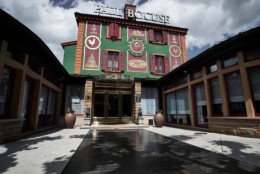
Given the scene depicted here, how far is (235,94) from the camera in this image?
6.47 meters

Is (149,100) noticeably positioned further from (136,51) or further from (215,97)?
(215,97)

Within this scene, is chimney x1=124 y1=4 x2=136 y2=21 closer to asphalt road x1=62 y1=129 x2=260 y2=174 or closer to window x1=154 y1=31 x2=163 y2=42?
window x1=154 y1=31 x2=163 y2=42

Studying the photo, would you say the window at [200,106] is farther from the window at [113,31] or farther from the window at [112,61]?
the window at [113,31]

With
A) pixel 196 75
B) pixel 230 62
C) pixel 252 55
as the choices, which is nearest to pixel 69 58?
pixel 196 75

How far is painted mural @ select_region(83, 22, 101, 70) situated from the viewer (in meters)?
12.6

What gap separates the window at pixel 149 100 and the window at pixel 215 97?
549 centimetres

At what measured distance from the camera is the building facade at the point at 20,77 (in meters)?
4.85

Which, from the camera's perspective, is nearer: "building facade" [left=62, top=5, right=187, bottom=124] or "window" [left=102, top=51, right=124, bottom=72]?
"building facade" [left=62, top=5, right=187, bottom=124]


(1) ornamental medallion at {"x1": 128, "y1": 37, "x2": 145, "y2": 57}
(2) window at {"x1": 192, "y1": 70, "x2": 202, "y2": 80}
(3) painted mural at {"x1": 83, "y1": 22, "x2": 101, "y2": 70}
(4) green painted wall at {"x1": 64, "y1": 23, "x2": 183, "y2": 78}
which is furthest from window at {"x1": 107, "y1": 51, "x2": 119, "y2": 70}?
(2) window at {"x1": 192, "y1": 70, "x2": 202, "y2": 80}

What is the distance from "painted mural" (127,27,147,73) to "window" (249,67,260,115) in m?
8.48

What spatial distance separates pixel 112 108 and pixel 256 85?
9.34 metres

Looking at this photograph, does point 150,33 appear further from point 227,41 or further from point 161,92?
point 227,41

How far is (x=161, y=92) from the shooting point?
42.0 feet

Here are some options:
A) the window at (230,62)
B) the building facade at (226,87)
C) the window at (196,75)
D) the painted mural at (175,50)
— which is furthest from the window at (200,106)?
the painted mural at (175,50)
